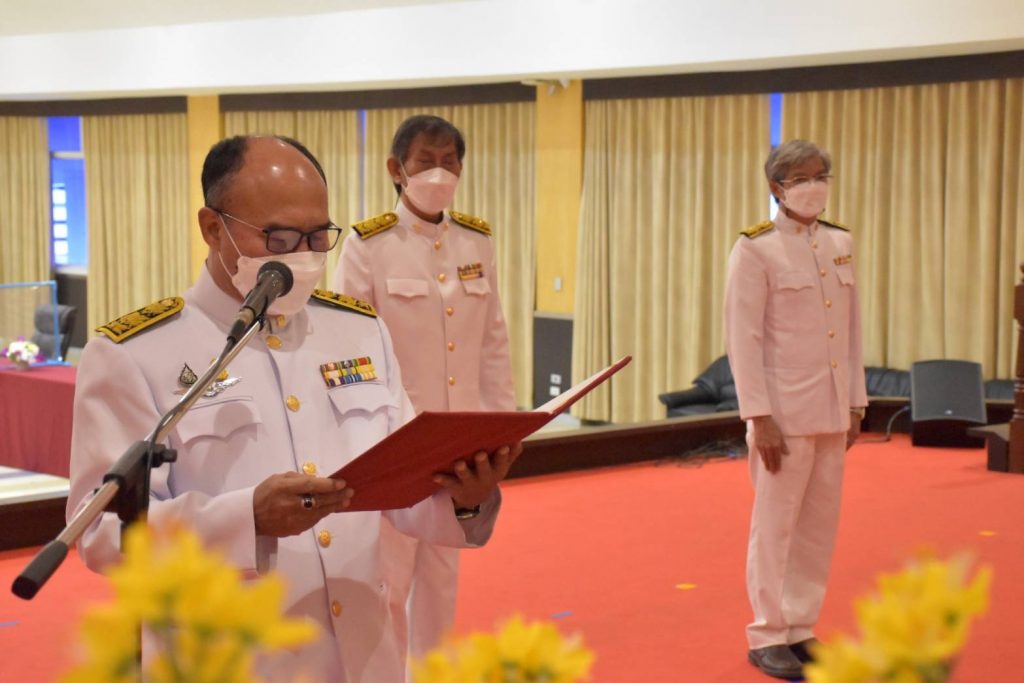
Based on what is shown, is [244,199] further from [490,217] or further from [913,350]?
[490,217]

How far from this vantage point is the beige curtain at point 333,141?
1216 cm

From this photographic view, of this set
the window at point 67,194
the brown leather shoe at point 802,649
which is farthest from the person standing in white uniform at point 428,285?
the window at point 67,194

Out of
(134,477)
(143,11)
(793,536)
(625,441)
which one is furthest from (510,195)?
(134,477)

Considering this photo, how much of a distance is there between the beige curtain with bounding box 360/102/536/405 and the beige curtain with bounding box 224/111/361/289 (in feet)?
3.61

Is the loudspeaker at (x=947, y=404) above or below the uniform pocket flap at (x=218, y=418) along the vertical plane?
below

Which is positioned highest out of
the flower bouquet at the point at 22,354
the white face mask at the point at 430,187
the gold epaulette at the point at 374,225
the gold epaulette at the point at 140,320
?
the white face mask at the point at 430,187

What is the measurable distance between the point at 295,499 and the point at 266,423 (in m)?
0.22

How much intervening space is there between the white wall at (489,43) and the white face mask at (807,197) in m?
4.75

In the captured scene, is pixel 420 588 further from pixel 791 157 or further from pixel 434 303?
pixel 791 157

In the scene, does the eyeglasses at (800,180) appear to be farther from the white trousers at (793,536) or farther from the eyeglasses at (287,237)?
the eyeglasses at (287,237)

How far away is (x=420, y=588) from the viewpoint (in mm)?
3281

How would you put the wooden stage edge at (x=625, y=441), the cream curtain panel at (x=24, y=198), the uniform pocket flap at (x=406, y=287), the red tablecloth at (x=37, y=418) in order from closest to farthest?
the uniform pocket flap at (x=406, y=287) < the wooden stage edge at (x=625, y=441) < the red tablecloth at (x=37, y=418) < the cream curtain panel at (x=24, y=198)

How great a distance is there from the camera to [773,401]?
3.76 metres

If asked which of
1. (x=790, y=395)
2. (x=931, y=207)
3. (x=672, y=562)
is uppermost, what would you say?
(x=931, y=207)
